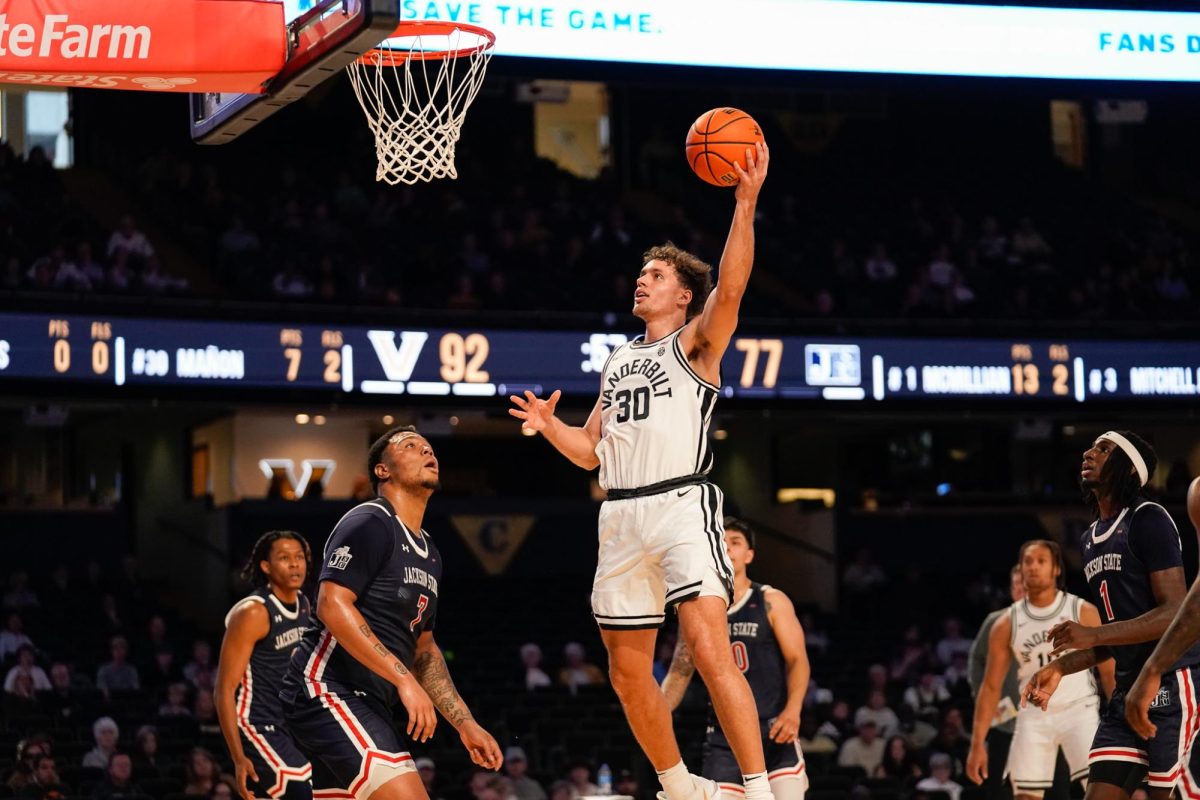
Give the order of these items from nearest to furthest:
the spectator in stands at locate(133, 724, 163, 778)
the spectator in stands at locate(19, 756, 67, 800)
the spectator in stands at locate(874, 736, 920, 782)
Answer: the spectator in stands at locate(19, 756, 67, 800) < the spectator in stands at locate(133, 724, 163, 778) < the spectator in stands at locate(874, 736, 920, 782)

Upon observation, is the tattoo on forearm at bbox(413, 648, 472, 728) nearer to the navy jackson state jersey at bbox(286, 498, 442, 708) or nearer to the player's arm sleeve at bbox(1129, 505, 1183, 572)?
the navy jackson state jersey at bbox(286, 498, 442, 708)

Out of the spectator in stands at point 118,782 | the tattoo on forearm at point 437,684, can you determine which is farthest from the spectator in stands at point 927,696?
the tattoo on forearm at point 437,684

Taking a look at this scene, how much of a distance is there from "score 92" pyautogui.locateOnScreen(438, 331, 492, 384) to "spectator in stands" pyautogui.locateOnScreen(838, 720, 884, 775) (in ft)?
16.8

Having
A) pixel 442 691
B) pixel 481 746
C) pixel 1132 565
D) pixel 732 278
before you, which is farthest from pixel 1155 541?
pixel 442 691

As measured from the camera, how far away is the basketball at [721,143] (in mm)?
6844

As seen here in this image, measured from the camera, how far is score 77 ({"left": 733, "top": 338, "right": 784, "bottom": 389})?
733 inches

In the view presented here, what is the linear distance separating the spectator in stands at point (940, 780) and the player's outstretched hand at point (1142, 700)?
8.14m

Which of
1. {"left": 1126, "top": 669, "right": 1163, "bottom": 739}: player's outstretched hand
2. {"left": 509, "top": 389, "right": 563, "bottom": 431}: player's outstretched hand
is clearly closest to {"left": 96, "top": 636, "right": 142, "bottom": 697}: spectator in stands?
{"left": 509, "top": 389, "right": 563, "bottom": 431}: player's outstretched hand

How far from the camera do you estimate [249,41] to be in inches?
321

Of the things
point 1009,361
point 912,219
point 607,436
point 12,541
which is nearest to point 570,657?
point 1009,361

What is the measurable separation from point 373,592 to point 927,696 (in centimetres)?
1171

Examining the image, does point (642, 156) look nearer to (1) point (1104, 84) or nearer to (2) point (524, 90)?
(2) point (524, 90)

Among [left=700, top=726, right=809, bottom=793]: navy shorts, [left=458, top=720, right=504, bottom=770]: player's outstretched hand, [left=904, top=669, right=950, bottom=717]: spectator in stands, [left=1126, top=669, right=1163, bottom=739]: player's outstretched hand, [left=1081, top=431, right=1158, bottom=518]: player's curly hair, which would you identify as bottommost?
[left=904, top=669, right=950, bottom=717]: spectator in stands

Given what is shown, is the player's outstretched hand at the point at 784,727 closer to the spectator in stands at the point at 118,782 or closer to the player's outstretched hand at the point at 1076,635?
the player's outstretched hand at the point at 1076,635
